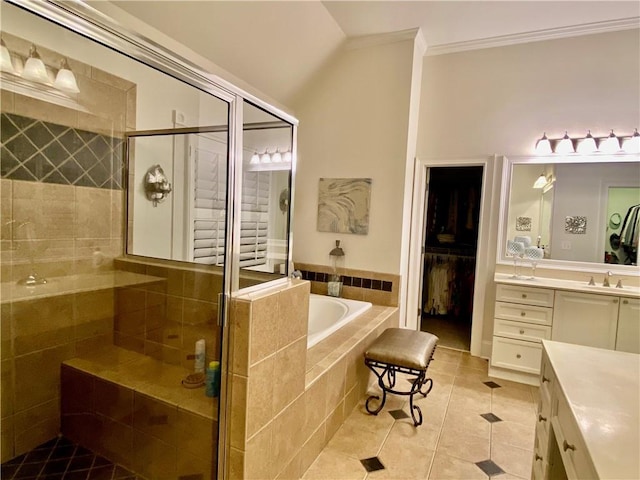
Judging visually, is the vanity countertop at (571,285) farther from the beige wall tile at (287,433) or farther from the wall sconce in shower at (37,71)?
the wall sconce in shower at (37,71)

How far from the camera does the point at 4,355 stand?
6.21ft

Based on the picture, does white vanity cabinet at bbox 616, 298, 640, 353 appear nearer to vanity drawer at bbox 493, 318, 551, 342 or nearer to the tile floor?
vanity drawer at bbox 493, 318, 551, 342

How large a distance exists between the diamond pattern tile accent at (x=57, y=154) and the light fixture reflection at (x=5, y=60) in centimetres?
23

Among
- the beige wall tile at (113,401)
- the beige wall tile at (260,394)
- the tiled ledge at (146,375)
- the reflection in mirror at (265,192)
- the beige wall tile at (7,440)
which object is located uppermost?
the reflection in mirror at (265,192)

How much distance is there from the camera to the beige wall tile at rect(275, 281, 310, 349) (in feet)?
5.31

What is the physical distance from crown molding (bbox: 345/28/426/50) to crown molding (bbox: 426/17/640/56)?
29 cm

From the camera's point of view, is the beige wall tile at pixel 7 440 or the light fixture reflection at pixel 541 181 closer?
the beige wall tile at pixel 7 440

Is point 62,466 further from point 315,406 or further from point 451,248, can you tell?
Answer: point 451,248

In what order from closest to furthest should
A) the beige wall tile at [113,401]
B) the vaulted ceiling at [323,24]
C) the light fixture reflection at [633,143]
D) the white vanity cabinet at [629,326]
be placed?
1. the beige wall tile at [113,401]
2. the vaulted ceiling at [323,24]
3. the white vanity cabinet at [629,326]
4. the light fixture reflection at [633,143]

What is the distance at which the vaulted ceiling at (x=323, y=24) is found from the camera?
2.56 m

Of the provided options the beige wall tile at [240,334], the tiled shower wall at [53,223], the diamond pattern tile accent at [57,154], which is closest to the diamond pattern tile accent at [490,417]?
the beige wall tile at [240,334]

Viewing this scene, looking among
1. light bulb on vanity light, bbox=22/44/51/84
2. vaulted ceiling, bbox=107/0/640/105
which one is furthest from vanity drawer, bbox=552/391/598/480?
vaulted ceiling, bbox=107/0/640/105

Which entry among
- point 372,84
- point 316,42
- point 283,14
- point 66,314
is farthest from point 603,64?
point 66,314

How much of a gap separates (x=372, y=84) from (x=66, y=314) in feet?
10.6
